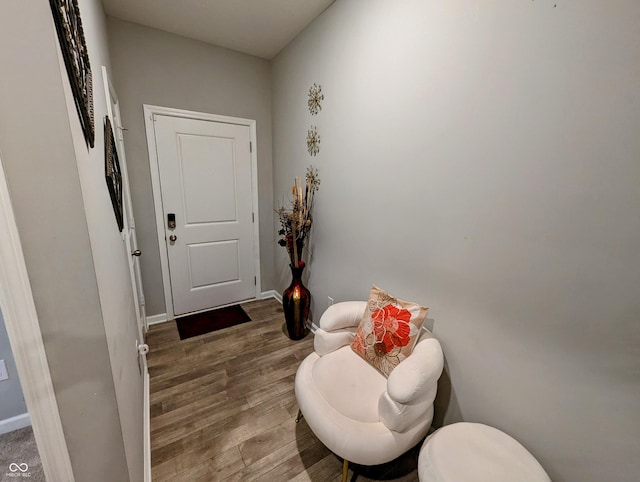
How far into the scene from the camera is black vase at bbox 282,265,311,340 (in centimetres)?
231

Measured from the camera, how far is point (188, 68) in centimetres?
241

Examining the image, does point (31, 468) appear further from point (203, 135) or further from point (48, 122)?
point (203, 135)

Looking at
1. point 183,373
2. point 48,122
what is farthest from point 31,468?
point 183,373

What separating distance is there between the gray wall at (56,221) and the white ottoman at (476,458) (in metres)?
1.12

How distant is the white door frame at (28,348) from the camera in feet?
1.81

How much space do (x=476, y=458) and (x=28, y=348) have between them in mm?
1449

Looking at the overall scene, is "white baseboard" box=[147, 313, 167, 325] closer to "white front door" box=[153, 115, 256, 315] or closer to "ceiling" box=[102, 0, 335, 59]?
"white front door" box=[153, 115, 256, 315]

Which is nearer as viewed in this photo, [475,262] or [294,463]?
[475,262]

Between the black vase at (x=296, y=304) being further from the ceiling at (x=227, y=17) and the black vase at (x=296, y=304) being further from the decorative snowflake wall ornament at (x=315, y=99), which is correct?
the ceiling at (x=227, y=17)

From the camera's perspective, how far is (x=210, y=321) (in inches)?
106

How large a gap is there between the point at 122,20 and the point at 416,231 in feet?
9.49

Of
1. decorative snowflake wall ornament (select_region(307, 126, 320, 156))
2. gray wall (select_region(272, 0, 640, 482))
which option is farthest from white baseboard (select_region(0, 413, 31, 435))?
decorative snowflake wall ornament (select_region(307, 126, 320, 156))

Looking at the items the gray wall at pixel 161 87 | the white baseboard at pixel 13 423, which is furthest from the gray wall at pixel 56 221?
the gray wall at pixel 161 87

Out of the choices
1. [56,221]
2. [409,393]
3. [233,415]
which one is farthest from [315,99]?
[233,415]
